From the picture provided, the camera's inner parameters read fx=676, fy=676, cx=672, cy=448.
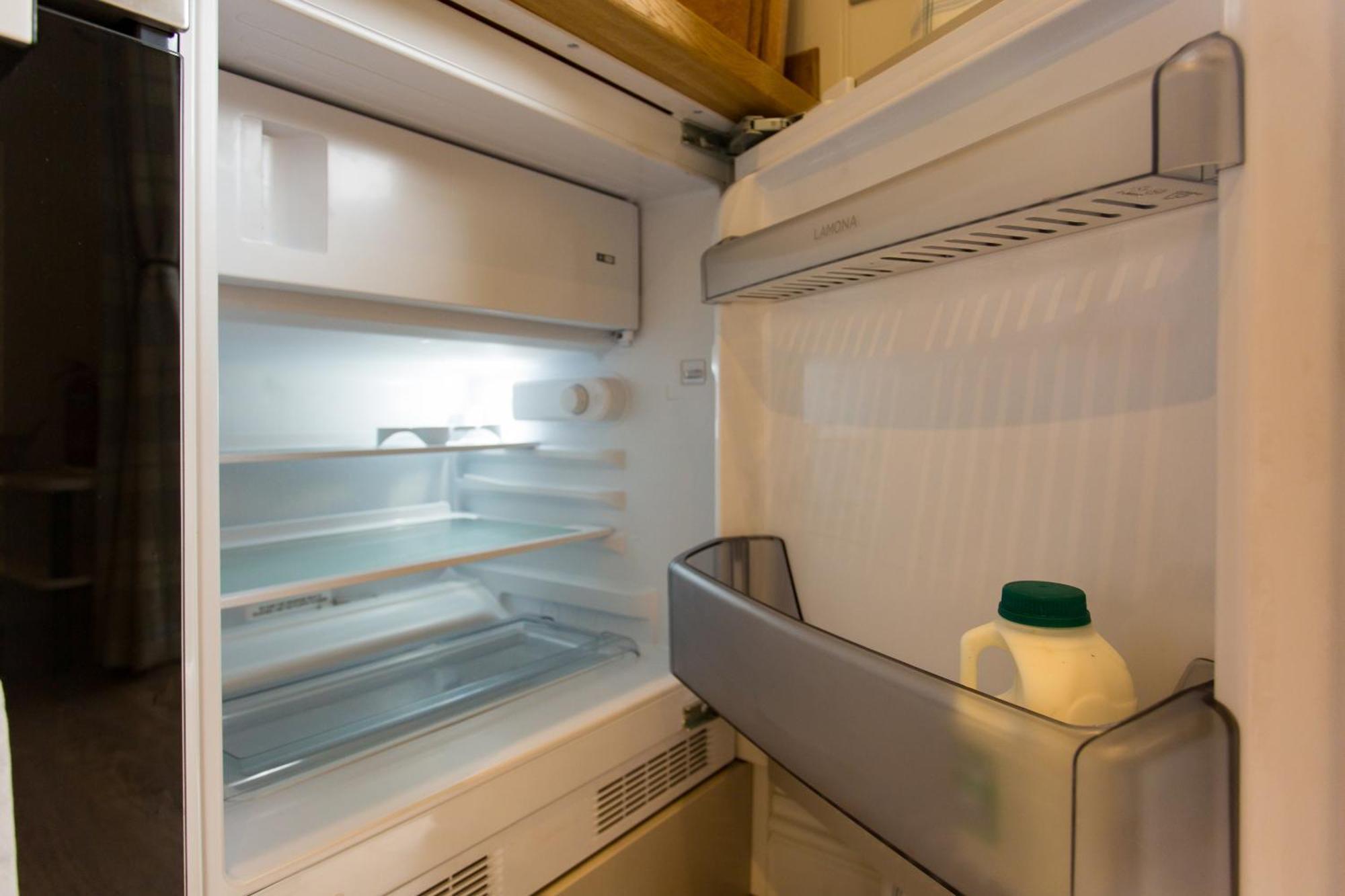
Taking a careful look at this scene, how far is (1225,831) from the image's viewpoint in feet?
1.02

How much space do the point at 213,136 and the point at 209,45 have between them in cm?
6

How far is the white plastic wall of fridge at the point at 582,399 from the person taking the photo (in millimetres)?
1134

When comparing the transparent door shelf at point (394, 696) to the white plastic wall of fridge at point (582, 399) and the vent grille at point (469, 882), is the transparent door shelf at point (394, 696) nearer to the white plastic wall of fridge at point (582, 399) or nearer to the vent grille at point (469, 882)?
the vent grille at point (469, 882)

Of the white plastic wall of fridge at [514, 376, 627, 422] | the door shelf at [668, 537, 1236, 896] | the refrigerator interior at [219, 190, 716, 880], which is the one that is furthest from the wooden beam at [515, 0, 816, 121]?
the door shelf at [668, 537, 1236, 896]

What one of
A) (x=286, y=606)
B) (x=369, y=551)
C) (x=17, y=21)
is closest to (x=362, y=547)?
(x=369, y=551)

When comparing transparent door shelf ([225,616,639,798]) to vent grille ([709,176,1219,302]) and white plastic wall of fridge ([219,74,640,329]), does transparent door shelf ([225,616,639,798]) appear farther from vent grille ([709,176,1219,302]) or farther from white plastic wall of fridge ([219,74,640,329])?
vent grille ([709,176,1219,302])

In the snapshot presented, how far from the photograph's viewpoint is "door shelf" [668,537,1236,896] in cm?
31

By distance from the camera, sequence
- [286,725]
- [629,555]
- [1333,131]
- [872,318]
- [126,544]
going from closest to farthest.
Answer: [1333,131], [126,544], [872,318], [286,725], [629,555]

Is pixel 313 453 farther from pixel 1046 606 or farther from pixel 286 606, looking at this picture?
pixel 1046 606

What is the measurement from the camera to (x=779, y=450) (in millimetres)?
816

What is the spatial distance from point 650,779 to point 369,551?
1.87ft

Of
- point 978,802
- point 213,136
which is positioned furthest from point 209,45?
point 978,802

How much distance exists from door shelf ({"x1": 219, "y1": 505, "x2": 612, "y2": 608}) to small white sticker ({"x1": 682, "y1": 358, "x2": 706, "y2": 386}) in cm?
30

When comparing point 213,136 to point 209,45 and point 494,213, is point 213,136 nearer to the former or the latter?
point 209,45
